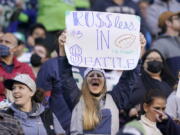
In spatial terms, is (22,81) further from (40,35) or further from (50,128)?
(40,35)

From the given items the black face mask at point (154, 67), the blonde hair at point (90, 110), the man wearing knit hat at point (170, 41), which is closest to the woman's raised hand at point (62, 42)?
the blonde hair at point (90, 110)

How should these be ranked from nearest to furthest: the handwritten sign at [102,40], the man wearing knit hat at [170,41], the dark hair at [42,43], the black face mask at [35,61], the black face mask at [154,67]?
the handwritten sign at [102,40] → the black face mask at [154,67] → the black face mask at [35,61] → the man wearing knit hat at [170,41] → the dark hair at [42,43]

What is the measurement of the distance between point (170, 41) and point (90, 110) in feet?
10.5

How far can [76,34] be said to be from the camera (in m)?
10.1

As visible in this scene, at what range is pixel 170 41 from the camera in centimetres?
1268

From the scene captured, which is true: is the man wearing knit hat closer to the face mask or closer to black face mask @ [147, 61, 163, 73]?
black face mask @ [147, 61, 163, 73]

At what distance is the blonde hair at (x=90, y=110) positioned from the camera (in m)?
9.69

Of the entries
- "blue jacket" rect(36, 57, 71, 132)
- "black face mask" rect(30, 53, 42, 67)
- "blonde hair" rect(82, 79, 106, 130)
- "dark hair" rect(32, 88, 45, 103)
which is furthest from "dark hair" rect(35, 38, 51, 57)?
"blonde hair" rect(82, 79, 106, 130)

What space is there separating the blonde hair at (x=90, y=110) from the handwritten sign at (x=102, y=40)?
0.98 feet

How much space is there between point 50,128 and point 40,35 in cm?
479

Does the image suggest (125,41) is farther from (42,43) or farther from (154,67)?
(42,43)

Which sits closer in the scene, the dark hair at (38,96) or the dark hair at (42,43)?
the dark hair at (38,96)

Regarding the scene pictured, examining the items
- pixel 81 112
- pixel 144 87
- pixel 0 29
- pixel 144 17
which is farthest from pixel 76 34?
pixel 144 17

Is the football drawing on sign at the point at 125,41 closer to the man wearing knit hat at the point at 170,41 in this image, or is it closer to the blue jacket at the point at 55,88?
the blue jacket at the point at 55,88
